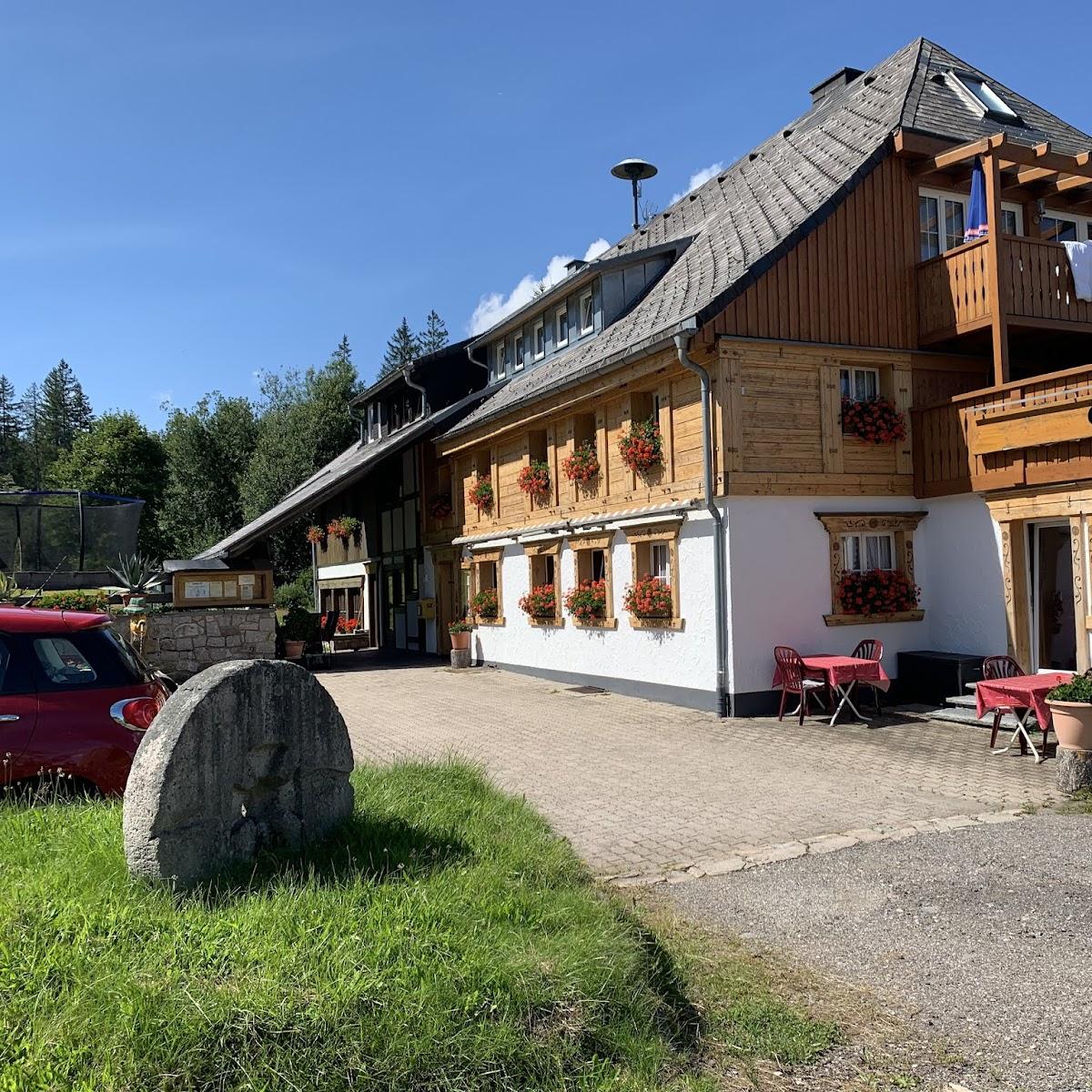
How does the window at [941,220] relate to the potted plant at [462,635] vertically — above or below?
above

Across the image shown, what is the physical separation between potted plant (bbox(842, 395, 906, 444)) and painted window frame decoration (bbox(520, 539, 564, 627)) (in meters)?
5.88

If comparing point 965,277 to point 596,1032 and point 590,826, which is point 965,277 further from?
point 596,1032

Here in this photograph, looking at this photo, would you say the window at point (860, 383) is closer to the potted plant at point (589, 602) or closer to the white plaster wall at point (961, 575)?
the white plaster wall at point (961, 575)

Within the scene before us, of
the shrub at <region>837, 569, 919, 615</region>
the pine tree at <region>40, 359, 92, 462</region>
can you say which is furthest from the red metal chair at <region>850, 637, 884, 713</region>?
the pine tree at <region>40, 359, 92, 462</region>

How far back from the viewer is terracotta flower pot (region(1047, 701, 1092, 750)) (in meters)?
8.30

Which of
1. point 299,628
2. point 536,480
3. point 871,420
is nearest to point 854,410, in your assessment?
point 871,420

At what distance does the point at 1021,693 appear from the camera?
9922 mm

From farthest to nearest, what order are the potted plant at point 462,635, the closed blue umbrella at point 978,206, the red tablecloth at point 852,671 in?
the potted plant at point 462,635, the closed blue umbrella at point 978,206, the red tablecloth at point 852,671

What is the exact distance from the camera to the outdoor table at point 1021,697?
9766mm

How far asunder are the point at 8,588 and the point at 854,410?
1297 centimetres

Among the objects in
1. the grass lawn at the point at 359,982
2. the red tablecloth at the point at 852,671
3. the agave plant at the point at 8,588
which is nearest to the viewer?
the grass lawn at the point at 359,982

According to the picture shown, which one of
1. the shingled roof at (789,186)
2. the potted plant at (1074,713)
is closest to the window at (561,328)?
the shingled roof at (789,186)

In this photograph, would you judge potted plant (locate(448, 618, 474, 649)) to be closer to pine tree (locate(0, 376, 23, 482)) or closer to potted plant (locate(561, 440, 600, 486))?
potted plant (locate(561, 440, 600, 486))

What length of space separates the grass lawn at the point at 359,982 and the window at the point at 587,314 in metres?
15.4
